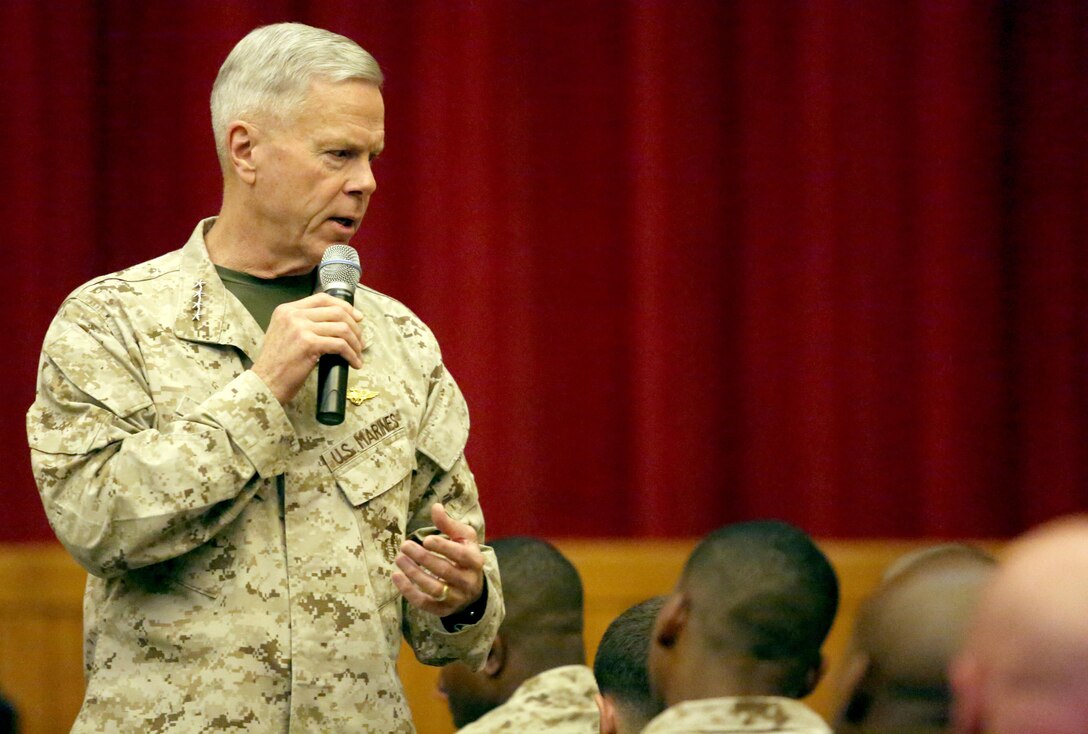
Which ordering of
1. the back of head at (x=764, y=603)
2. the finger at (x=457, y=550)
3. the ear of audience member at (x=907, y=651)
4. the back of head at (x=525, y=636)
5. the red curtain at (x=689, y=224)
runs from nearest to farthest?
the ear of audience member at (x=907, y=651) → the back of head at (x=764, y=603) → the finger at (x=457, y=550) → the back of head at (x=525, y=636) → the red curtain at (x=689, y=224)

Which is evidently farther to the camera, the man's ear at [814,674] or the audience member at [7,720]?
the audience member at [7,720]

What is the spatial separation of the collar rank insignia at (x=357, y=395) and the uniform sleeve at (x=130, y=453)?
15cm

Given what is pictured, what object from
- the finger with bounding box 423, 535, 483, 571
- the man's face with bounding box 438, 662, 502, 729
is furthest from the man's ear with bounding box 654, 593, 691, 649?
the man's face with bounding box 438, 662, 502, 729

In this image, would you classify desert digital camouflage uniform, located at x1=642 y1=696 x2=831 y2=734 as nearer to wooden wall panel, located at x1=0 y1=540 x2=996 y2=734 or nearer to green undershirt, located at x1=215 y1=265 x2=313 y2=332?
green undershirt, located at x1=215 y1=265 x2=313 y2=332

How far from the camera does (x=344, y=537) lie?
6.29 feet

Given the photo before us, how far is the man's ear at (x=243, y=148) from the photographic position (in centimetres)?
202

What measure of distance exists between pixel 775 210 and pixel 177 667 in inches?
113

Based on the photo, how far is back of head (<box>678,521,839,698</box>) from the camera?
1574 millimetres

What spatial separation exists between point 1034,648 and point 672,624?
0.61 metres

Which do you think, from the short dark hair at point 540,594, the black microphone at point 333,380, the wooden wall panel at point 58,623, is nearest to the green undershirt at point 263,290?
the black microphone at point 333,380

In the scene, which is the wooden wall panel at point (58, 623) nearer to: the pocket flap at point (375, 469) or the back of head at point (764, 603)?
the pocket flap at point (375, 469)

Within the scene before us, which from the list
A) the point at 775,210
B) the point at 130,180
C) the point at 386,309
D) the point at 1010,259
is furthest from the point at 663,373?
the point at 386,309

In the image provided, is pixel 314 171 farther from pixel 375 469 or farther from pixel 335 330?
pixel 375 469

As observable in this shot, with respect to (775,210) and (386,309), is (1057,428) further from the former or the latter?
(386,309)
